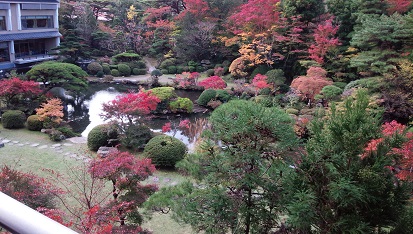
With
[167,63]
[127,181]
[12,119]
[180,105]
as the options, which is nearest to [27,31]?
[167,63]

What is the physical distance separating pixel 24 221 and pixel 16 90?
42.6 ft

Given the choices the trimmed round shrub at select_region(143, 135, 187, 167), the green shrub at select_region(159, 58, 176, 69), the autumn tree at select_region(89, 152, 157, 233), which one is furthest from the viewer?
the green shrub at select_region(159, 58, 176, 69)

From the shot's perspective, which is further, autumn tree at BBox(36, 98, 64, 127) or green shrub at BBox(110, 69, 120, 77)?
green shrub at BBox(110, 69, 120, 77)

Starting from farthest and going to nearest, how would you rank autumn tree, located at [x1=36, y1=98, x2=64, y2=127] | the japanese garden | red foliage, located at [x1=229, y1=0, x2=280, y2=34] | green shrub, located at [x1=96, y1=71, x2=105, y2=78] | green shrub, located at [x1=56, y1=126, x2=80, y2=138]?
1. green shrub, located at [x1=96, y1=71, x2=105, y2=78]
2. red foliage, located at [x1=229, y1=0, x2=280, y2=34]
3. autumn tree, located at [x1=36, y1=98, x2=64, y2=127]
4. green shrub, located at [x1=56, y1=126, x2=80, y2=138]
5. the japanese garden

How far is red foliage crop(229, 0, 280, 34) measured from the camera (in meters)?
17.5

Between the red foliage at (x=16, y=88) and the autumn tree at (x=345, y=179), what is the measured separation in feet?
35.8

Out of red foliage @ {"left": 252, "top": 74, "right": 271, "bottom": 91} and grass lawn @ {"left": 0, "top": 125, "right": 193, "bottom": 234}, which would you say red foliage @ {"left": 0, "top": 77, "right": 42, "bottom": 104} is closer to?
grass lawn @ {"left": 0, "top": 125, "right": 193, "bottom": 234}

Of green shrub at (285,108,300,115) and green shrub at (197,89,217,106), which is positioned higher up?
green shrub at (285,108,300,115)

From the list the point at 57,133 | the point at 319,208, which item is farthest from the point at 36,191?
the point at 57,133

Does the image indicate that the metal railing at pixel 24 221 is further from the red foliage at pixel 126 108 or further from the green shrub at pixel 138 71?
the green shrub at pixel 138 71

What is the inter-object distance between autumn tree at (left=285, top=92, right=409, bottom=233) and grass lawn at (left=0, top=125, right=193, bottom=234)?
3259 millimetres

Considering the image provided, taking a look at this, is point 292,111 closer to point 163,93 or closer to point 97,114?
point 163,93

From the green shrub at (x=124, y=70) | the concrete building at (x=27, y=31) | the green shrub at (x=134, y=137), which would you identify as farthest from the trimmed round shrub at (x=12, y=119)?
the green shrub at (x=124, y=70)

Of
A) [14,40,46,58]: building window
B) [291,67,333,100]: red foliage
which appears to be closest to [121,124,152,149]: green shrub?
[291,67,333,100]: red foliage
